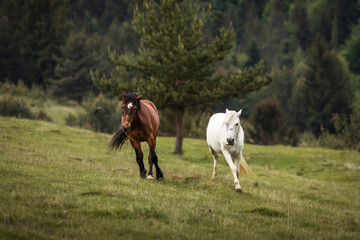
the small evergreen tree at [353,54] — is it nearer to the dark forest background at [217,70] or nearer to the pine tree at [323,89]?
the dark forest background at [217,70]

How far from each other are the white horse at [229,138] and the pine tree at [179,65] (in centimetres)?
1158

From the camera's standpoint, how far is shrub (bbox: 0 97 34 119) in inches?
1604

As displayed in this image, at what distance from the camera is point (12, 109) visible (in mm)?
41438

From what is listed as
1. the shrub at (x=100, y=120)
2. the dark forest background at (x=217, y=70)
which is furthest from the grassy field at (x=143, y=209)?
the shrub at (x=100, y=120)

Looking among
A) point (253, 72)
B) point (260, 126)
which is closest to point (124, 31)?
point (260, 126)

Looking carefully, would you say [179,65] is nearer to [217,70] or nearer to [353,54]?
[217,70]

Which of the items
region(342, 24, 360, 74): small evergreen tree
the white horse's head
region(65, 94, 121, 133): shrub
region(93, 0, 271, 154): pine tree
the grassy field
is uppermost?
region(342, 24, 360, 74): small evergreen tree

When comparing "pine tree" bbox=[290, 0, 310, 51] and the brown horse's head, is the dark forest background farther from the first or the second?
the brown horse's head

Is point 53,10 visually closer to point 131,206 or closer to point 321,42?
point 321,42

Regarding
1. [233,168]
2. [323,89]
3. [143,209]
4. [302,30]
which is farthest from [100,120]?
[302,30]

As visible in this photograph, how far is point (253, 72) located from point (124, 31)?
304 feet

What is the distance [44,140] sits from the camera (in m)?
24.5

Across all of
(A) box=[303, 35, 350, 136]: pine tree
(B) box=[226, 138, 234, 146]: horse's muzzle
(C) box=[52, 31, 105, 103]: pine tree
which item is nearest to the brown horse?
(B) box=[226, 138, 234, 146]: horse's muzzle

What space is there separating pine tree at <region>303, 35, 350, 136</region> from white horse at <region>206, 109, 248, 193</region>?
66.9 metres
